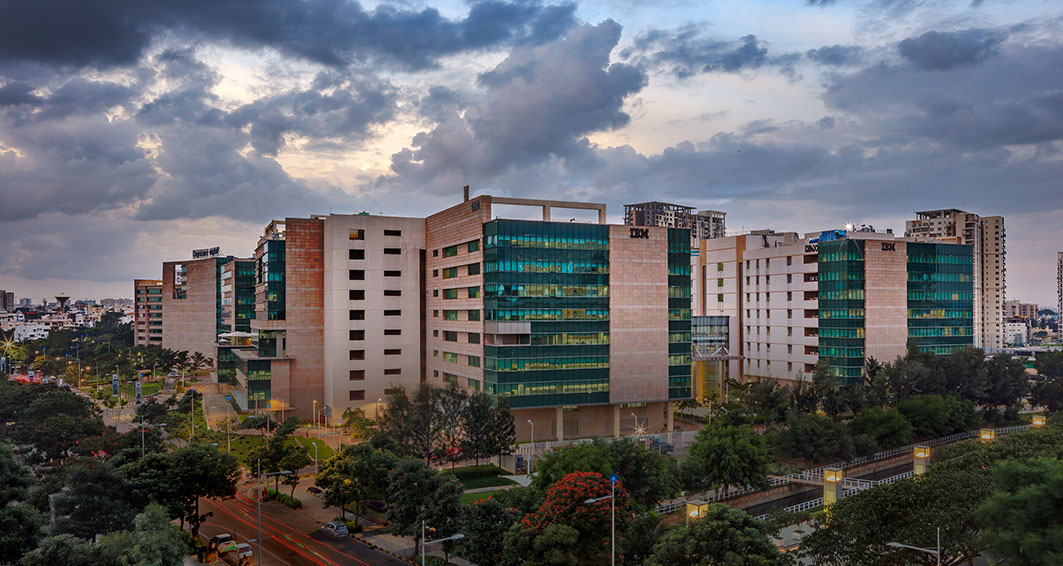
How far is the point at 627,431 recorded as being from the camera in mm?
91312

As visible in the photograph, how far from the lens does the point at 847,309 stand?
107 meters

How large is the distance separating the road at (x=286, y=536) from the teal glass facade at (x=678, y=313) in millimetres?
52807

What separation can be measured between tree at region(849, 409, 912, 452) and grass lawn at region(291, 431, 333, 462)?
6301cm

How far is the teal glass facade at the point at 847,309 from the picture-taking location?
107188 mm

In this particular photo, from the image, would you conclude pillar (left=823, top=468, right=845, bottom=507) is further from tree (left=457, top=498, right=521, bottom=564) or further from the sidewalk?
the sidewalk

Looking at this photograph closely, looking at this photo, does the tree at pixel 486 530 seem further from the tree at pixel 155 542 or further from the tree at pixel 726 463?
the tree at pixel 726 463

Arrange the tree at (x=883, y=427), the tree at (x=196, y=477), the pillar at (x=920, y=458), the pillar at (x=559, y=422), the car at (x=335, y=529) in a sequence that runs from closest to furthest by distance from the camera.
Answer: the tree at (x=196, y=477), the car at (x=335, y=529), the pillar at (x=920, y=458), the tree at (x=883, y=427), the pillar at (x=559, y=422)

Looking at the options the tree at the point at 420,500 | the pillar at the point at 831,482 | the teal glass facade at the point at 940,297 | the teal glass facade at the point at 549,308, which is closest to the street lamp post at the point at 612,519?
the tree at the point at 420,500

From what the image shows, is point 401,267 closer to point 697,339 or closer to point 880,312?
point 697,339

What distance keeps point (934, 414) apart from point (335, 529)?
71.5 meters

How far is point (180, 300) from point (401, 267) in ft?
323

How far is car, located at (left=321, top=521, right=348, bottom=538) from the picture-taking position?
2112 inches

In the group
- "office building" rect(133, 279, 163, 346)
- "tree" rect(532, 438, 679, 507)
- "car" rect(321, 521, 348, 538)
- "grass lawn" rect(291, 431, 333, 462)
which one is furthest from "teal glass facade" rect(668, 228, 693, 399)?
"office building" rect(133, 279, 163, 346)

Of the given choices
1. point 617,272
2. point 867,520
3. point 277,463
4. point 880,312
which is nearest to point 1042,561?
point 867,520
